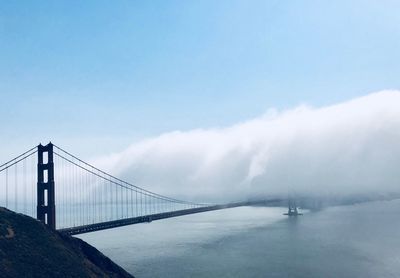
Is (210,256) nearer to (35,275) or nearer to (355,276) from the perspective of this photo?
(355,276)

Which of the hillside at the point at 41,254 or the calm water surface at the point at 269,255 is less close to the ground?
the hillside at the point at 41,254

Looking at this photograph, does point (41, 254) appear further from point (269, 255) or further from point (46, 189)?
point (269, 255)

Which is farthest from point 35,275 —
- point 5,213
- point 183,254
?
point 183,254

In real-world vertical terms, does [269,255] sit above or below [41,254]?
below

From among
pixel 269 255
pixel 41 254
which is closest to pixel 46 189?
pixel 41 254

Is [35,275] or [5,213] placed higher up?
[5,213]

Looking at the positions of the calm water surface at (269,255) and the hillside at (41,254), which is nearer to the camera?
the hillside at (41,254)

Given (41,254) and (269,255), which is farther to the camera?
(269,255)

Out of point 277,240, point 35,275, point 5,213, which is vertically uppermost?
point 5,213
